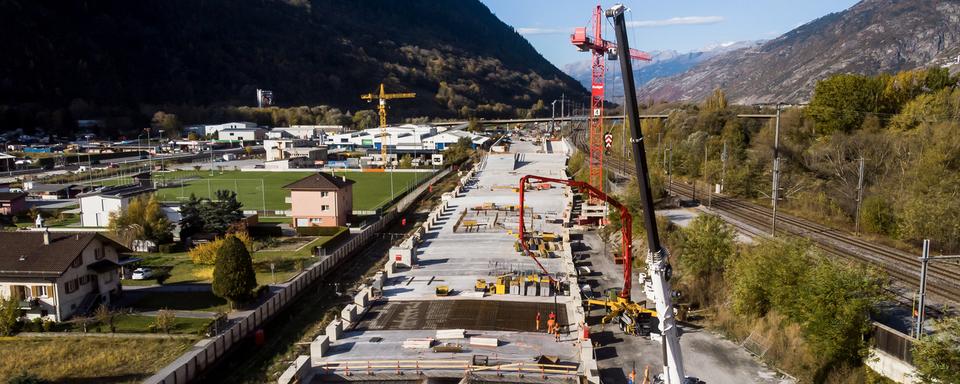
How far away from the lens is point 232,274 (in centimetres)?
2248

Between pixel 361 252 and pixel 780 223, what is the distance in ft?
70.7

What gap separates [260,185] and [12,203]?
61.3 ft

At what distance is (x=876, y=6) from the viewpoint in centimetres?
10794

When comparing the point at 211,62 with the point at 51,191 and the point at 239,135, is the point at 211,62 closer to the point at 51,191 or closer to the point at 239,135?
the point at 239,135

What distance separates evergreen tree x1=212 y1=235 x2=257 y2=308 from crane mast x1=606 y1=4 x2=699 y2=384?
54.2 feet

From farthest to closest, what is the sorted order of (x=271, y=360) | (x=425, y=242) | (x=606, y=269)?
1. (x=425, y=242)
2. (x=606, y=269)
3. (x=271, y=360)

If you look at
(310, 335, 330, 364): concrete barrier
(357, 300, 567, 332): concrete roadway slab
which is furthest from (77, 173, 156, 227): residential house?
(310, 335, 330, 364): concrete barrier

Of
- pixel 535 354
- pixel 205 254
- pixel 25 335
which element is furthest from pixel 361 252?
pixel 535 354

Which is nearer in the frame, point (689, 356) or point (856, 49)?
point (689, 356)

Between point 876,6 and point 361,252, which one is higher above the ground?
point 876,6

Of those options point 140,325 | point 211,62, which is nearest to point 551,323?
point 140,325

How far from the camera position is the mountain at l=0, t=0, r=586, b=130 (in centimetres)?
12538

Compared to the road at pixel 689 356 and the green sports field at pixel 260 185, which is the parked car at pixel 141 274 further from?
the road at pixel 689 356

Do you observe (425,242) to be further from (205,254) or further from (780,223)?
(780,223)
